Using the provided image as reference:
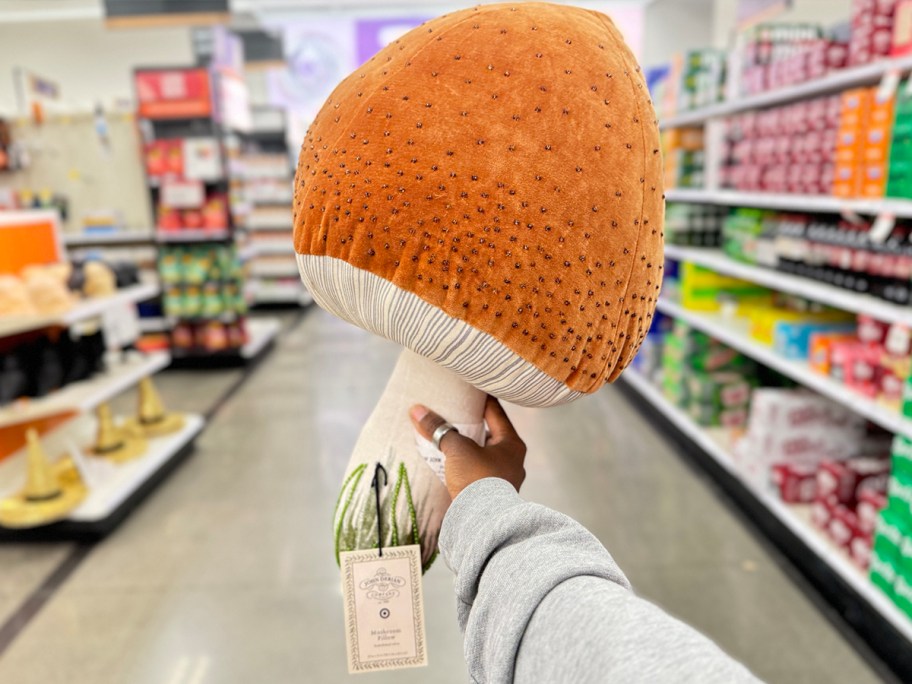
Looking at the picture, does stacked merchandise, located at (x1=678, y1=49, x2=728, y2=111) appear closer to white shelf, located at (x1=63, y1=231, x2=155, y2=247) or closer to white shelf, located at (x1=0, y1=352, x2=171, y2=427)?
white shelf, located at (x1=0, y1=352, x2=171, y2=427)

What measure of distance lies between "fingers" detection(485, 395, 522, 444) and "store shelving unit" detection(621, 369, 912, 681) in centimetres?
171

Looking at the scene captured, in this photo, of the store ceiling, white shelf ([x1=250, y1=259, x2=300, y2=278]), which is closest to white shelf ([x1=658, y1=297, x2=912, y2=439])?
white shelf ([x1=250, y1=259, x2=300, y2=278])

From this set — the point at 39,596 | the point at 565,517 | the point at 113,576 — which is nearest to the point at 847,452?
the point at 565,517

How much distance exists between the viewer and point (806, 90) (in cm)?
247

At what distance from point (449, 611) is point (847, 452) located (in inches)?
63.0

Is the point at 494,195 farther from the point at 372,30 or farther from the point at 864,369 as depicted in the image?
the point at 372,30

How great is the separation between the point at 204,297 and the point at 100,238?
35.3 inches

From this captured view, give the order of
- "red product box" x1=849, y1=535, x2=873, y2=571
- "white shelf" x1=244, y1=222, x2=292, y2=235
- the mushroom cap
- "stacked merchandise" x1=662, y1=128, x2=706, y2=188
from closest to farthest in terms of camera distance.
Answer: the mushroom cap → "red product box" x1=849, y1=535, x2=873, y2=571 → "stacked merchandise" x1=662, y1=128, x2=706, y2=188 → "white shelf" x1=244, y1=222, x2=292, y2=235

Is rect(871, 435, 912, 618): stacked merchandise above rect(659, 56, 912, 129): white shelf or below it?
below

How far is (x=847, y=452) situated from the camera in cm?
255

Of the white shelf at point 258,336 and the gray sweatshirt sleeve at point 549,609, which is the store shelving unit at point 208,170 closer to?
the white shelf at point 258,336

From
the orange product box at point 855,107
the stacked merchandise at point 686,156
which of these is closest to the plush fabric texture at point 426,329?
the orange product box at point 855,107

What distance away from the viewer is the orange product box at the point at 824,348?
2.35 metres

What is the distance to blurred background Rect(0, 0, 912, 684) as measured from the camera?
202 centimetres
